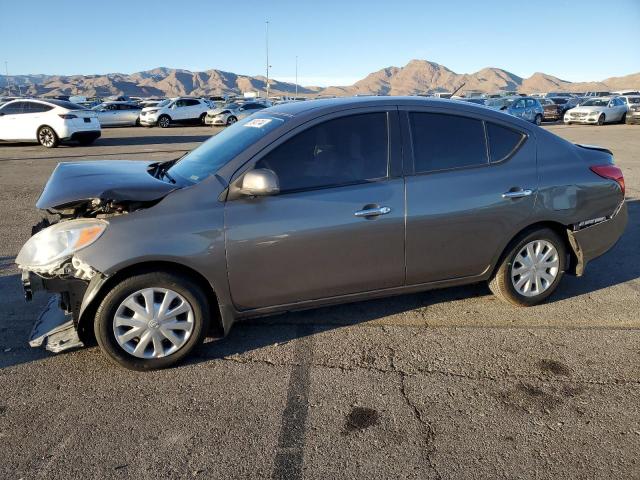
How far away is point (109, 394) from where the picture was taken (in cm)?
315

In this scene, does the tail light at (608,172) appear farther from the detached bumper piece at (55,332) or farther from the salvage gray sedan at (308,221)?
the detached bumper piece at (55,332)

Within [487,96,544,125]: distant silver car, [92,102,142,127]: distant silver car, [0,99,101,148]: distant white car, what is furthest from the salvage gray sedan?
[92,102,142,127]: distant silver car

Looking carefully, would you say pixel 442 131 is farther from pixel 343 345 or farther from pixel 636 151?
pixel 636 151

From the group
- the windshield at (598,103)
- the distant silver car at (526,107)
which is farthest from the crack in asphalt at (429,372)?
the windshield at (598,103)

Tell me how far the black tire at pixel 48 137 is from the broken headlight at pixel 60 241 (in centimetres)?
1544

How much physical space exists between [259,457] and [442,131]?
2.67 m

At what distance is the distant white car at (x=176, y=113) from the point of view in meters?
29.2

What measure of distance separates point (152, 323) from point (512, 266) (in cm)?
283

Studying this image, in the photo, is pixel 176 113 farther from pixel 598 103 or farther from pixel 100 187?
pixel 100 187

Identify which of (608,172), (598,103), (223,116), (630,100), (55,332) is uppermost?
(630,100)

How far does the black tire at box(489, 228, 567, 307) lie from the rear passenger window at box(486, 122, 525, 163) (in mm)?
674

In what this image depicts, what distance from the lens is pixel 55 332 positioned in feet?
11.6

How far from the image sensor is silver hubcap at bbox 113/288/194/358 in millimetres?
3289

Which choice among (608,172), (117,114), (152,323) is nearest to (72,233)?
(152,323)
